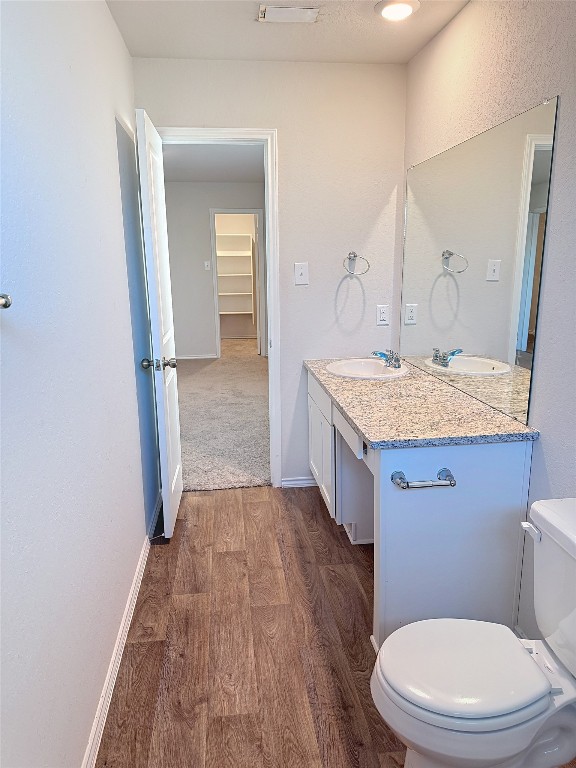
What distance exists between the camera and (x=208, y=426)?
4.43m

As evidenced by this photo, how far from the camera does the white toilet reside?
44.0 inches

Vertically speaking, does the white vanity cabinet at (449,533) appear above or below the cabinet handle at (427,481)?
below

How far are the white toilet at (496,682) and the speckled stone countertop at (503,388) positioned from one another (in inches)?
21.8

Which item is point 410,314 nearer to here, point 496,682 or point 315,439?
point 315,439

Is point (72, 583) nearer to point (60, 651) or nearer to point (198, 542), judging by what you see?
point (60, 651)

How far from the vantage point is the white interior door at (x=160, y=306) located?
2338 mm

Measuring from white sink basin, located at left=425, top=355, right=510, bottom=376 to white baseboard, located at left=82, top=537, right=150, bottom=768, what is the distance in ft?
5.38

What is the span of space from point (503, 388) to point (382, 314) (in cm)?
118

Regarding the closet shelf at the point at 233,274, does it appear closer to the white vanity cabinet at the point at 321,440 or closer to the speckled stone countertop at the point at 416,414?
the white vanity cabinet at the point at 321,440

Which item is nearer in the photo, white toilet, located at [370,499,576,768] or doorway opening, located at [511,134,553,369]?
white toilet, located at [370,499,576,768]

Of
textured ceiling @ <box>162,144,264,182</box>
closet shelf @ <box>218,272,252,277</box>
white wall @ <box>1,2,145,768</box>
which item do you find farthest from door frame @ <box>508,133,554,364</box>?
closet shelf @ <box>218,272,252,277</box>

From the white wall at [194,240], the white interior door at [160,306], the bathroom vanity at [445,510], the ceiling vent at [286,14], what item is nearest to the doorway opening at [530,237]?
the bathroom vanity at [445,510]

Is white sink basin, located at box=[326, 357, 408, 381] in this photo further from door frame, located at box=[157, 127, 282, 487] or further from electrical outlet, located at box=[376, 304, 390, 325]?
door frame, located at box=[157, 127, 282, 487]

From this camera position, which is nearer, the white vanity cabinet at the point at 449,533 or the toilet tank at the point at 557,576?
the toilet tank at the point at 557,576
